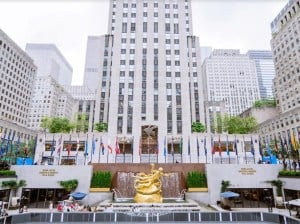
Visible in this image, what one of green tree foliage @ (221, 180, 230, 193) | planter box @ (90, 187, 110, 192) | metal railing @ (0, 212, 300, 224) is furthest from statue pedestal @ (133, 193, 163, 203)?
green tree foliage @ (221, 180, 230, 193)

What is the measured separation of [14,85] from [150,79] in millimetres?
62619

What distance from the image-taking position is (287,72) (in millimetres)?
77000

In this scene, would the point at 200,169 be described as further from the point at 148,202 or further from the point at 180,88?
the point at 180,88

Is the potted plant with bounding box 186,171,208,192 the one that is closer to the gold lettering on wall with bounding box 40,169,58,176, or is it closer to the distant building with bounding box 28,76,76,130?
the gold lettering on wall with bounding box 40,169,58,176

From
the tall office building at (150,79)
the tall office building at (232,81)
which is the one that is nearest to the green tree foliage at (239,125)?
the tall office building at (150,79)

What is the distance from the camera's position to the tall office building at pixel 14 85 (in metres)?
85.5

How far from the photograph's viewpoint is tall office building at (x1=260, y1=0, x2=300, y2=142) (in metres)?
71.0

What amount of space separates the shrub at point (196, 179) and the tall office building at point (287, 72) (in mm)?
43598

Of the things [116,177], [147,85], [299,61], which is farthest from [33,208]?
[299,61]

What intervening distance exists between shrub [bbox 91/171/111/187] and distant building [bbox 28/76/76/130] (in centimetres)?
10843

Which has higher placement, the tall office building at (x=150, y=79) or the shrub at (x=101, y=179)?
the tall office building at (x=150, y=79)

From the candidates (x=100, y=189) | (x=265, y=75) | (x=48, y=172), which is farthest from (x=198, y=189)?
(x=265, y=75)

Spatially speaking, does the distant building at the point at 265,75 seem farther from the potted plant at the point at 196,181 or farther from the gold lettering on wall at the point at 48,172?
the gold lettering on wall at the point at 48,172

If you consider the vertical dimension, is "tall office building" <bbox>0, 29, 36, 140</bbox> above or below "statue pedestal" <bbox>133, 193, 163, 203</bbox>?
above
